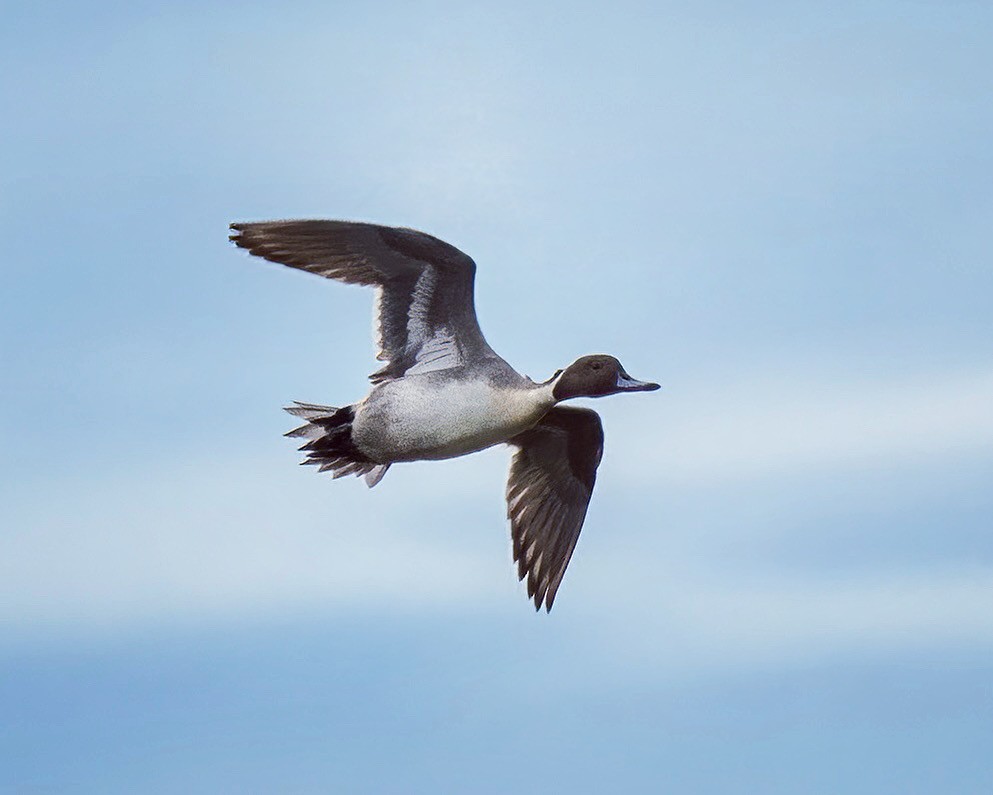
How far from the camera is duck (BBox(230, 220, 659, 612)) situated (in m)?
9.05

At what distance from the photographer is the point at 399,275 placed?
9.20 meters

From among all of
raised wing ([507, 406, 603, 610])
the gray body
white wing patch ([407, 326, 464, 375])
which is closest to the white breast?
the gray body

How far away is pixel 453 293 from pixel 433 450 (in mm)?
925

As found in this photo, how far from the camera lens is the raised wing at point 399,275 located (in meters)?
9.02

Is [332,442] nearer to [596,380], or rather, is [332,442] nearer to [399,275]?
[399,275]

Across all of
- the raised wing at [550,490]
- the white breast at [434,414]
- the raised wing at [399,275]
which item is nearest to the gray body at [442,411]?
the white breast at [434,414]

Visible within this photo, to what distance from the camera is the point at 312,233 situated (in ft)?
29.7

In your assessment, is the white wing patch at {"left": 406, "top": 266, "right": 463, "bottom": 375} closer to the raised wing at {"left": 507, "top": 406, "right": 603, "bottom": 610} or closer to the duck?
the duck

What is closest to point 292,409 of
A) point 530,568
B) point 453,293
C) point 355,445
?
point 355,445

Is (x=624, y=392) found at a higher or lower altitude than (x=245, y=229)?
lower

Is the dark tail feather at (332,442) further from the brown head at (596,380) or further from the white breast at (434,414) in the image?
the brown head at (596,380)

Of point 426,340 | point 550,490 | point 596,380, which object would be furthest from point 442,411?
point 550,490

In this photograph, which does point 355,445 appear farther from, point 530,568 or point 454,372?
point 530,568

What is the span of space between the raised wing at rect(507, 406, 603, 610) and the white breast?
1.14m
